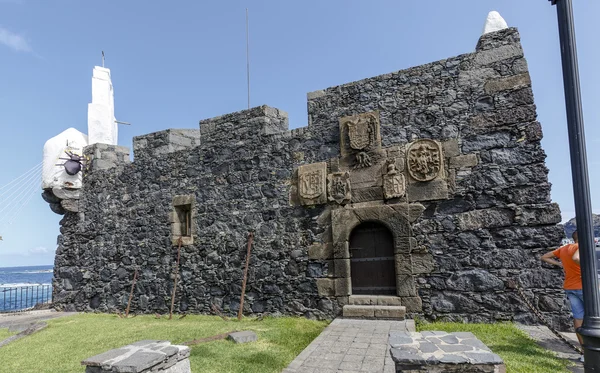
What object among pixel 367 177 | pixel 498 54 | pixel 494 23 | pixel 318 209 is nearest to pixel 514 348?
pixel 367 177

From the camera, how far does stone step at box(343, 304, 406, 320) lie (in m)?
5.66

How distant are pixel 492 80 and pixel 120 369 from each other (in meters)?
5.77

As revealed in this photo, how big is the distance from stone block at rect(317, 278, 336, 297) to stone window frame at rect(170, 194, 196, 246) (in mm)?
3001

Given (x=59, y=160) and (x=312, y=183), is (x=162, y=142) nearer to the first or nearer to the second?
(x=59, y=160)

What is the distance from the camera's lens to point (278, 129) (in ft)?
25.1

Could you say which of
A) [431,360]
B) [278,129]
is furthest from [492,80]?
[431,360]

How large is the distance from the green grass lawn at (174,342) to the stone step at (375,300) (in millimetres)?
625

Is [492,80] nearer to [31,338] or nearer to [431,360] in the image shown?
[431,360]

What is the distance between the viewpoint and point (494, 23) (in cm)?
590

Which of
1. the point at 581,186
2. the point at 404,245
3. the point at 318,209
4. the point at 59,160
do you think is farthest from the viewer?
the point at 59,160

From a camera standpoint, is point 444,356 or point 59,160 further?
point 59,160

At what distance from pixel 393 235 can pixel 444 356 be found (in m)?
3.50

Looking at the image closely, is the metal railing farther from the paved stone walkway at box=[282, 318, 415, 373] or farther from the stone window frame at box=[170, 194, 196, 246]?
the paved stone walkway at box=[282, 318, 415, 373]

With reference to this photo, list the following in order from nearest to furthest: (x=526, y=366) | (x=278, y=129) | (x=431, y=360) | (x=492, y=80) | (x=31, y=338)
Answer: (x=431, y=360)
(x=526, y=366)
(x=492, y=80)
(x=31, y=338)
(x=278, y=129)
